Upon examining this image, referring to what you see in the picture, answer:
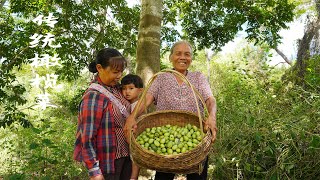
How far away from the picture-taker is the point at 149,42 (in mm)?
3793

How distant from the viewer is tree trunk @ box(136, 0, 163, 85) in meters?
3.77

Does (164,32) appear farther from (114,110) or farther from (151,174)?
(114,110)

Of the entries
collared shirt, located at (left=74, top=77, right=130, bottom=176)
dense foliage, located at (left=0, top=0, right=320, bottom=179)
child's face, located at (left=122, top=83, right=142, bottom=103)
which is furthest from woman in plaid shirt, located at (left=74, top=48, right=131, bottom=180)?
dense foliage, located at (left=0, top=0, right=320, bottom=179)

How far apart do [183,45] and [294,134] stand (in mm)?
1298

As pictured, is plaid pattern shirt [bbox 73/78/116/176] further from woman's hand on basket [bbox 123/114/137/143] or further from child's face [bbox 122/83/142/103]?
child's face [bbox 122/83/142/103]

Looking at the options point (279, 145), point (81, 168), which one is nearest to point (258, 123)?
point (279, 145)

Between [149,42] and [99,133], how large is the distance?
78.3 inches

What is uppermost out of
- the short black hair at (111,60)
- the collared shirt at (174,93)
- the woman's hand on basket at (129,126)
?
the short black hair at (111,60)

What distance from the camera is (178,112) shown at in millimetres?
2352

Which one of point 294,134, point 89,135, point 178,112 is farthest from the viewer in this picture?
point 294,134

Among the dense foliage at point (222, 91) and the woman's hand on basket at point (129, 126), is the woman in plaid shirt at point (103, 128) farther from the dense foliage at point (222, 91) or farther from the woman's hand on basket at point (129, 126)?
the dense foliage at point (222, 91)

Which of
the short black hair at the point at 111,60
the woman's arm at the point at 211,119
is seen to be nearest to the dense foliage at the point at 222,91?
the woman's arm at the point at 211,119

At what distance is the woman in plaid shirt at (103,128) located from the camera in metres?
1.92

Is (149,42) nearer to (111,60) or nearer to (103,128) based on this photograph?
(111,60)
